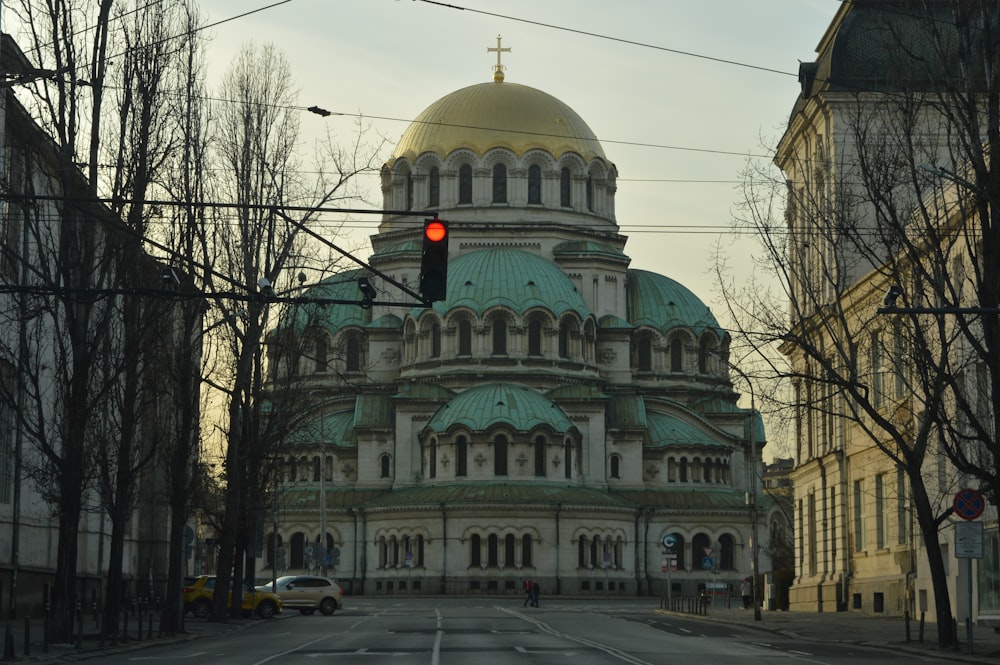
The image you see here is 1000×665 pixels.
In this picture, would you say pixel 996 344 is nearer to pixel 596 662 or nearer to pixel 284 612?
pixel 596 662

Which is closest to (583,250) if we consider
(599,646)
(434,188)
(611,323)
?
(611,323)

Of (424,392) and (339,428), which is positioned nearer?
(424,392)

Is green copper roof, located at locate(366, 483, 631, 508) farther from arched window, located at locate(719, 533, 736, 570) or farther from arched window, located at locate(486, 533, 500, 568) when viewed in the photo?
arched window, located at locate(719, 533, 736, 570)

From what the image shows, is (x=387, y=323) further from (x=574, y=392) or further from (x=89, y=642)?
(x=89, y=642)

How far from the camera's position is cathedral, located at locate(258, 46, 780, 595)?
10112cm

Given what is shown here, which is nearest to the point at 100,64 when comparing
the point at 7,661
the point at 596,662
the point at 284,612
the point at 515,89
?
the point at 7,661

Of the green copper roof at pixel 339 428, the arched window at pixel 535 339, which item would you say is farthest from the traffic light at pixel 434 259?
the green copper roof at pixel 339 428

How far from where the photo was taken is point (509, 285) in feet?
354

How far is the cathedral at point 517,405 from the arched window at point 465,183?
154 mm

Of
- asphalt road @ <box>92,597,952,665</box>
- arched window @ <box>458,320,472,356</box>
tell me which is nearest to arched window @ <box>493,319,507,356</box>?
arched window @ <box>458,320,472,356</box>

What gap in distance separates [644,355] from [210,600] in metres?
64.2

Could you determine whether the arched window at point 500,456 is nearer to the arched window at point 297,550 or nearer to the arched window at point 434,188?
the arched window at point 297,550

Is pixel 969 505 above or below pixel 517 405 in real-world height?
below

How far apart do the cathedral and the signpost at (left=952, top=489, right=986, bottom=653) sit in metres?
68.7
